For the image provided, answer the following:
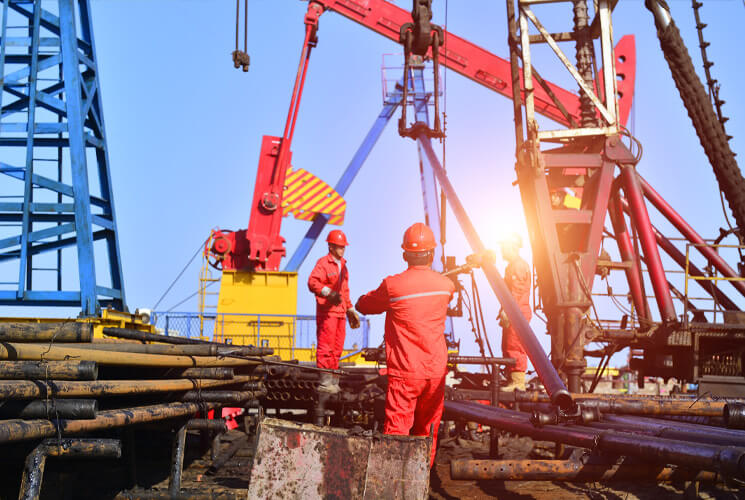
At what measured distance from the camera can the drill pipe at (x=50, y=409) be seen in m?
2.81

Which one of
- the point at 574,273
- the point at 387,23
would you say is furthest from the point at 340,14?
the point at 574,273

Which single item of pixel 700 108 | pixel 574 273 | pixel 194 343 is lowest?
pixel 194 343

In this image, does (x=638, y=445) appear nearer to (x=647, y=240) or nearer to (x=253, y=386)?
(x=253, y=386)

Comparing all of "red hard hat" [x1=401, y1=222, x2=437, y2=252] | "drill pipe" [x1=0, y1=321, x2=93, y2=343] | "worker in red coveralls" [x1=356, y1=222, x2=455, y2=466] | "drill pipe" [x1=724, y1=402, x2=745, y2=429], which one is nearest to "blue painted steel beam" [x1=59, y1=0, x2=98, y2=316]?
"worker in red coveralls" [x1=356, y1=222, x2=455, y2=466]

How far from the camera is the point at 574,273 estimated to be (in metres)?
7.98

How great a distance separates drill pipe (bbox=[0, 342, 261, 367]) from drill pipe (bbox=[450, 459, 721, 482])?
68.0 inches

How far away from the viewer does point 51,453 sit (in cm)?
288

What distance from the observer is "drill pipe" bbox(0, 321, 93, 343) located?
3.02 metres

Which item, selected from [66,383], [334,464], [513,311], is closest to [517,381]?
[513,311]

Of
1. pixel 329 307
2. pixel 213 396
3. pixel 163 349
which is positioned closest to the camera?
pixel 163 349

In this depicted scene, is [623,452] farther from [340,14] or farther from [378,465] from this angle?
[340,14]

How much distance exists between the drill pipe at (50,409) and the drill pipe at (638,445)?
98.9 inches

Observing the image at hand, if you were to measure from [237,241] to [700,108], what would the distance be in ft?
24.2

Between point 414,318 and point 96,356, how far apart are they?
5.95 feet
